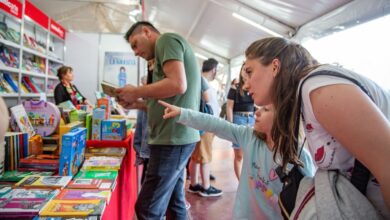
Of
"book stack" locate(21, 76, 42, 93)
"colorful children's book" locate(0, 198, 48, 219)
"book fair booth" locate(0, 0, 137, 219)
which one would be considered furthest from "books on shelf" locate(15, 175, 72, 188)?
"book stack" locate(21, 76, 42, 93)

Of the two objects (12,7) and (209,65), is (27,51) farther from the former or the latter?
(209,65)

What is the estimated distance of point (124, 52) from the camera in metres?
5.43

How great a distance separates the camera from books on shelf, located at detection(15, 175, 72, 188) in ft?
3.52

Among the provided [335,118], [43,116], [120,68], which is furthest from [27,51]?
[335,118]

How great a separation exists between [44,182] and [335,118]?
108cm

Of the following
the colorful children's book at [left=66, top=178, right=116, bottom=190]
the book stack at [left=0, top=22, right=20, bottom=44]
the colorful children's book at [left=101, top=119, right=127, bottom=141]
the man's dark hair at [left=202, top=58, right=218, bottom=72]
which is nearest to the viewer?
the colorful children's book at [left=66, top=178, right=116, bottom=190]

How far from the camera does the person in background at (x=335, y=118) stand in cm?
55

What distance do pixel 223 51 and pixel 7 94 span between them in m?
6.96

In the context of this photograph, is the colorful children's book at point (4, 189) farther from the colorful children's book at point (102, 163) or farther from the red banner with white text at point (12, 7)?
the red banner with white text at point (12, 7)

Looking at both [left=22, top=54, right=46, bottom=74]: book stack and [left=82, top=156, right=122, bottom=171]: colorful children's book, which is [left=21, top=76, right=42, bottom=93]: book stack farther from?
[left=82, top=156, right=122, bottom=171]: colorful children's book

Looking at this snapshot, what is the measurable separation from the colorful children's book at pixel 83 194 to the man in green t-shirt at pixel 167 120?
0.36 meters

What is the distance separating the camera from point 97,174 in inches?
51.3

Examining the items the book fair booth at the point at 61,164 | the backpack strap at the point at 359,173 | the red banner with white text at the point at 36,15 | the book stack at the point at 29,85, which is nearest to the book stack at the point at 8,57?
the book stack at the point at 29,85

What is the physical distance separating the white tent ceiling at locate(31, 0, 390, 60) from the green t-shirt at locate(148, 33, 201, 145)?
2.34 meters
